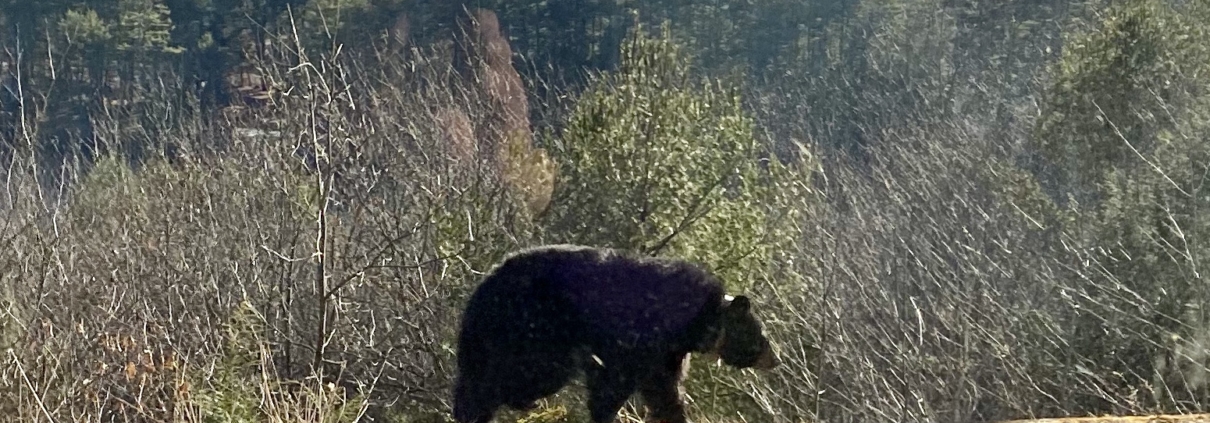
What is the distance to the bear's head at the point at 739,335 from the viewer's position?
5160 mm

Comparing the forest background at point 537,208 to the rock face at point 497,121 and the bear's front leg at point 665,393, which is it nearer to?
the rock face at point 497,121

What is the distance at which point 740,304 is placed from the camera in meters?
5.13

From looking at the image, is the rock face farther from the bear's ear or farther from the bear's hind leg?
the bear's ear

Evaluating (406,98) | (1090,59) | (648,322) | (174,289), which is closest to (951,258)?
(1090,59)

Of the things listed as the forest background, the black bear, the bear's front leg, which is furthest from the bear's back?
the forest background

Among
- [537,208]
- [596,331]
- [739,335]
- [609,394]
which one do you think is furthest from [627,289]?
[537,208]

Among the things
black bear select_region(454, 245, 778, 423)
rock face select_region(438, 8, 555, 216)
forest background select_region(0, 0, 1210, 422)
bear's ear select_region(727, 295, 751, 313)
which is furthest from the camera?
rock face select_region(438, 8, 555, 216)

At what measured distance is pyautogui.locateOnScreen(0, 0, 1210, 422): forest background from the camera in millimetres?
8125

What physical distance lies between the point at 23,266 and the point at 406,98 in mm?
5943

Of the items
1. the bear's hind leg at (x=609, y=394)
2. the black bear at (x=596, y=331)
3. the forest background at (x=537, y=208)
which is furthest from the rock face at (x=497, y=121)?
the bear's hind leg at (x=609, y=394)

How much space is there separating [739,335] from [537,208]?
200 inches

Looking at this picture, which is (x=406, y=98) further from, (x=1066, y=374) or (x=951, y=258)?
(x=1066, y=374)

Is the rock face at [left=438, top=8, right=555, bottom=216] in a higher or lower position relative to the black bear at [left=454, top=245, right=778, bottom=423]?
lower

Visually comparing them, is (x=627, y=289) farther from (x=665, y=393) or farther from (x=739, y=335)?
(x=739, y=335)
